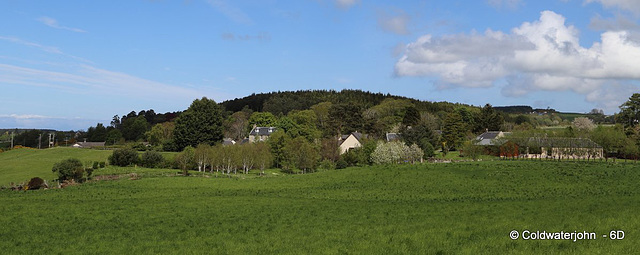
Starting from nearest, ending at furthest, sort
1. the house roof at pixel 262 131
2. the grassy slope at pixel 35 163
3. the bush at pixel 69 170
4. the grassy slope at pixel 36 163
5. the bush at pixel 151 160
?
the bush at pixel 69 170
the grassy slope at pixel 36 163
the grassy slope at pixel 35 163
the bush at pixel 151 160
the house roof at pixel 262 131

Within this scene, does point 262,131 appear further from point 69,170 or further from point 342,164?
point 69,170

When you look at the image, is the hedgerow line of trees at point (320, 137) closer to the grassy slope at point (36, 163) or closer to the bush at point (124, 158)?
the bush at point (124, 158)

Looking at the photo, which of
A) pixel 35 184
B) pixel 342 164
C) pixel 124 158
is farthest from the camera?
pixel 342 164

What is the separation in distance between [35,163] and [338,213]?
219 ft

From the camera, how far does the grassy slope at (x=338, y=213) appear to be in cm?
1686

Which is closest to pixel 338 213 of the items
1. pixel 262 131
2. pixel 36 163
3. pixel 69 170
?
pixel 69 170

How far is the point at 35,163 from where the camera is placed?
238 ft

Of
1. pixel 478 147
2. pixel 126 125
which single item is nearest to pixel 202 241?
pixel 478 147

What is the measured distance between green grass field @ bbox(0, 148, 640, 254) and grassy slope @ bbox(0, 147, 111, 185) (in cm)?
1657

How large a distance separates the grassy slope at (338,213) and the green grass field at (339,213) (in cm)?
8

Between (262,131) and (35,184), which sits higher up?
(262,131)

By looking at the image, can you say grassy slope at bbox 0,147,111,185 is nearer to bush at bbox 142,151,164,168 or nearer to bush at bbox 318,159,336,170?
bush at bbox 142,151,164,168

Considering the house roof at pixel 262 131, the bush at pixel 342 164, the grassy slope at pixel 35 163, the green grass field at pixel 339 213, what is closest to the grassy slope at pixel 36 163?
the grassy slope at pixel 35 163

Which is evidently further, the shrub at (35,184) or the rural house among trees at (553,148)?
the rural house among trees at (553,148)
